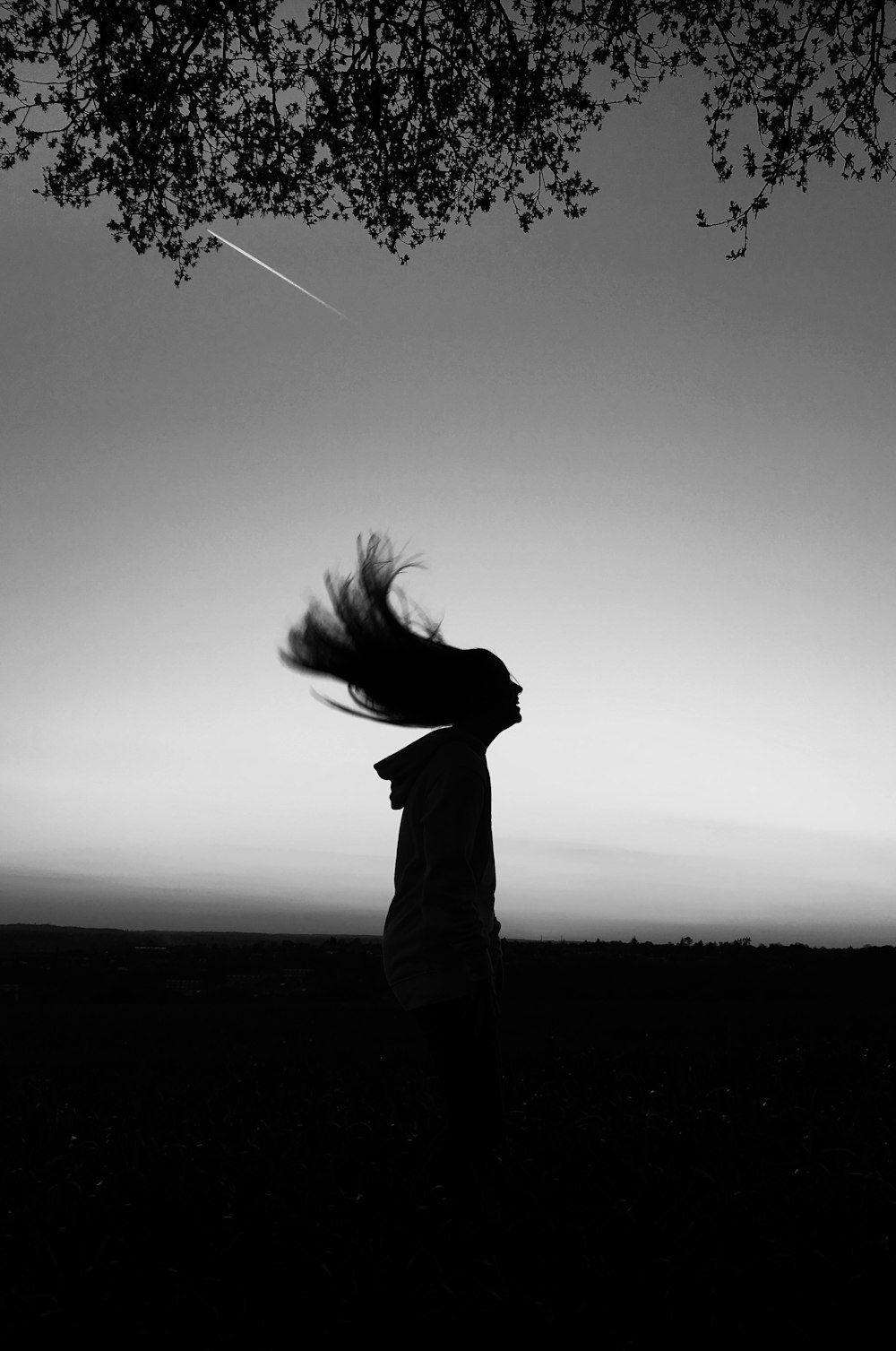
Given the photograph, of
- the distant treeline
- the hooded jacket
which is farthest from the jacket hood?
the distant treeline

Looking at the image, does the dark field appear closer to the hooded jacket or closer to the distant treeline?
the hooded jacket

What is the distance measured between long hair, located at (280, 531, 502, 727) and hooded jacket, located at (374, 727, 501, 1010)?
0.23 m

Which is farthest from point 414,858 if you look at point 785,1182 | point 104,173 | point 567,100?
point 567,100

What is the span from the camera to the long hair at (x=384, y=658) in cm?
456

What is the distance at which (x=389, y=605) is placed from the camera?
4676mm

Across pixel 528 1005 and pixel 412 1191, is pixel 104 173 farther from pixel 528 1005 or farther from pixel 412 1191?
pixel 528 1005

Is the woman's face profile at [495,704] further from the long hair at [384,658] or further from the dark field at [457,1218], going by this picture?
the dark field at [457,1218]

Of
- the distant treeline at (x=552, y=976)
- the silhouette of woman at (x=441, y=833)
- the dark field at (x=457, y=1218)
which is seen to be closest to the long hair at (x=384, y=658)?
the silhouette of woman at (x=441, y=833)

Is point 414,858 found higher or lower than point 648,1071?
higher

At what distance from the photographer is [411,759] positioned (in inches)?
175

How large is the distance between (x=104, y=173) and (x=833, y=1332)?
34.4 feet

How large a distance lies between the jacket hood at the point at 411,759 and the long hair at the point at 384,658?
17 cm

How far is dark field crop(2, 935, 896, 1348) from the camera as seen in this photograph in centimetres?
354

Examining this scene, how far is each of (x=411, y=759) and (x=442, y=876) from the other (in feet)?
2.17
